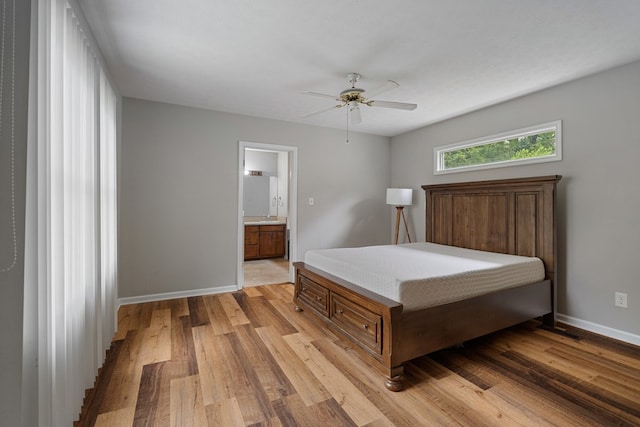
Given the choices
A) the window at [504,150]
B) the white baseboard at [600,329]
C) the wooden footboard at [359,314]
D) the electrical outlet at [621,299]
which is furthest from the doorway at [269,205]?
the electrical outlet at [621,299]

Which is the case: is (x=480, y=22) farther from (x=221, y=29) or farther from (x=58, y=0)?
(x=58, y=0)

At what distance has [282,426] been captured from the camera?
1566 mm

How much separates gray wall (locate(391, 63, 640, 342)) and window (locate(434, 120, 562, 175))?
8cm

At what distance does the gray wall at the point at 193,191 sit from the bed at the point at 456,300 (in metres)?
1.37

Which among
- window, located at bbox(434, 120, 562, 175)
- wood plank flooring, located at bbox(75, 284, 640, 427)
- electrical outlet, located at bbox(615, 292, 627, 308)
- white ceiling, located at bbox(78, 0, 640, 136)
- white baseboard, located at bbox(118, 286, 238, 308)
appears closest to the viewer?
wood plank flooring, located at bbox(75, 284, 640, 427)

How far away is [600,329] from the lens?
269cm

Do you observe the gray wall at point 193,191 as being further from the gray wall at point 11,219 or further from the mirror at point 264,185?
the gray wall at point 11,219

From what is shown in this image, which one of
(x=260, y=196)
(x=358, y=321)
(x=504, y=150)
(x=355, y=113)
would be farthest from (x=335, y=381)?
(x=260, y=196)

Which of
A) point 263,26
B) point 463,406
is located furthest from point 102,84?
point 463,406

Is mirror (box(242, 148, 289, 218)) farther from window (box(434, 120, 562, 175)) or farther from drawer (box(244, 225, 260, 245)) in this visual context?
window (box(434, 120, 562, 175))

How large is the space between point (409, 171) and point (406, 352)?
3.41 m

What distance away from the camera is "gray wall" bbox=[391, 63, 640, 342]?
2.50 m

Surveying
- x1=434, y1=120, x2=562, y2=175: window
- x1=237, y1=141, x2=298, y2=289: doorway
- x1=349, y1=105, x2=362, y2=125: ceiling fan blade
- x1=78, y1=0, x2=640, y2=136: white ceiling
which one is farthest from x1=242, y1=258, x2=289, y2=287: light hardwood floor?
x1=434, y1=120, x2=562, y2=175: window

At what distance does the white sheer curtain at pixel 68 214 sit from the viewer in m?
1.23
